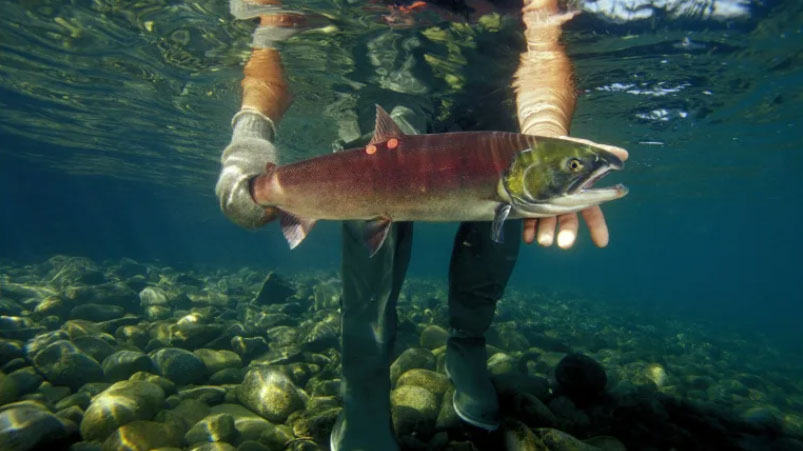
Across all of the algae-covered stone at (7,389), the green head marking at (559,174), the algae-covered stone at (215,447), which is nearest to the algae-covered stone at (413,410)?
the algae-covered stone at (215,447)

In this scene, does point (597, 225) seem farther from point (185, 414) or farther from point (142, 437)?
point (185, 414)

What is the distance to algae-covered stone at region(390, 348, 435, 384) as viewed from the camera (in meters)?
4.94

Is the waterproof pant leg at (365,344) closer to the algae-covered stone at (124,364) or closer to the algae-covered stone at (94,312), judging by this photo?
the algae-covered stone at (124,364)

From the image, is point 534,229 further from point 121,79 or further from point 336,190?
point 121,79

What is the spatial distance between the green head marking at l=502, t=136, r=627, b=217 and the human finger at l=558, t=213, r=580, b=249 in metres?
0.32

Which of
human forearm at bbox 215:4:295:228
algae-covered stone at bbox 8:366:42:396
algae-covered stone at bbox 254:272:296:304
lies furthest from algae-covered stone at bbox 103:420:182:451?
algae-covered stone at bbox 254:272:296:304

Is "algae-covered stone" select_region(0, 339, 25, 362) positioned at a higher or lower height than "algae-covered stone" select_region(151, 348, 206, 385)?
higher

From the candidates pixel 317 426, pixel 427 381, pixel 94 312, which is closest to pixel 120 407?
pixel 317 426

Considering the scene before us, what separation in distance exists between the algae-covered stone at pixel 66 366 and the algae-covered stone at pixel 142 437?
171 centimetres

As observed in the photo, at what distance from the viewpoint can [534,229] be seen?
2404 millimetres

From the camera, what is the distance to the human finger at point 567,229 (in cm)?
210

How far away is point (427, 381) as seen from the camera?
4371 mm

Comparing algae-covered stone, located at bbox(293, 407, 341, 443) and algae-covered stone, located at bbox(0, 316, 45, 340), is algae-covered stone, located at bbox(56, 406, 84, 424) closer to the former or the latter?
algae-covered stone, located at bbox(293, 407, 341, 443)

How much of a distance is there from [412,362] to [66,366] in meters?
4.07
